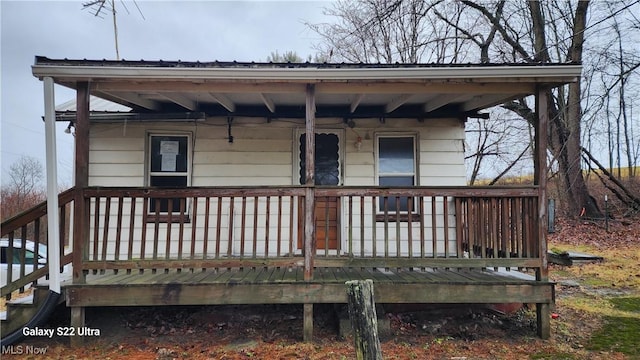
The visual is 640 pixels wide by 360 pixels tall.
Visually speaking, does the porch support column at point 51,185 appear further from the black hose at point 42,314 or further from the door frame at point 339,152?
the door frame at point 339,152

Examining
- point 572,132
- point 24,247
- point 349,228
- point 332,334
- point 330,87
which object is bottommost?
point 332,334

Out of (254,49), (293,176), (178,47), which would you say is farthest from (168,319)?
(254,49)

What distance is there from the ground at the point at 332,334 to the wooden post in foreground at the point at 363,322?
68.6 inches

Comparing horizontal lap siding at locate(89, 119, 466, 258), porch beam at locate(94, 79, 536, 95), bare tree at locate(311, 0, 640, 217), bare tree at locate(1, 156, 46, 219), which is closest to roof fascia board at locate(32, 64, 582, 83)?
porch beam at locate(94, 79, 536, 95)

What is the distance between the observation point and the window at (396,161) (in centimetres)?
631

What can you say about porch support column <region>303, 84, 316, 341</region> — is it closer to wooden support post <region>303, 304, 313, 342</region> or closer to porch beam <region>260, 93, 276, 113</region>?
wooden support post <region>303, 304, 313, 342</region>

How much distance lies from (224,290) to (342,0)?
52.5 feet

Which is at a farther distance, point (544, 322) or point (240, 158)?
point (240, 158)

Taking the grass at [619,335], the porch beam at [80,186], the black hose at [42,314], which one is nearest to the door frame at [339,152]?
the porch beam at [80,186]

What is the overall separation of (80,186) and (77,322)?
1.54 m

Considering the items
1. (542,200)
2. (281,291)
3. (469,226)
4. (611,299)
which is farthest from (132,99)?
(611,299)

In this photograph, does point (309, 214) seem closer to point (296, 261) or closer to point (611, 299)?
point (296, 261)

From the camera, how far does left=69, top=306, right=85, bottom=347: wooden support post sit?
4230 millimetres

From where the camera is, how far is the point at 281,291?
4379 millimetres
